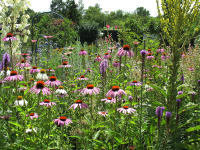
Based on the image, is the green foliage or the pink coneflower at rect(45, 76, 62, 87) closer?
the pink coneflower at rect(45, 76, 62, 87)

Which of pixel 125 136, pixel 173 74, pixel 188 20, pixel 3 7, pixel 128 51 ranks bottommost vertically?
pixel 125 136

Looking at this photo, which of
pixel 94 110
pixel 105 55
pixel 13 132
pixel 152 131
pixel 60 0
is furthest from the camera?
pixel 60 0

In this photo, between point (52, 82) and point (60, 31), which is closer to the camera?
point (52, 82)

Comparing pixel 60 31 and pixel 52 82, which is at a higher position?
pixel 60 31

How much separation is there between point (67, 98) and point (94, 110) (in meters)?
0.74

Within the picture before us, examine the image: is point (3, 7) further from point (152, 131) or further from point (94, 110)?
point (152, 131)

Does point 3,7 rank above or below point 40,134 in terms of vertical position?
above

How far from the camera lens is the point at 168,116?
169 cm

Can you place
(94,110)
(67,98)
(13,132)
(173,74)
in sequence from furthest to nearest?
(67,98)
(94,110)
(13,132)
(173,74)

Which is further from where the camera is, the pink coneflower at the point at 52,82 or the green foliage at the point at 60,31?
the green foliage at the point at 60,31

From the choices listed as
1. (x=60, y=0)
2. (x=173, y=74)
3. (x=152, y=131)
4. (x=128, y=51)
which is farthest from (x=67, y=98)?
(x=60, y=0)

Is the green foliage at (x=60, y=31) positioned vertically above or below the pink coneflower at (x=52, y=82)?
above

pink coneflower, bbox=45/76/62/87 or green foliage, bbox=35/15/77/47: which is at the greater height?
green foliage, bbox=35/15/77/47

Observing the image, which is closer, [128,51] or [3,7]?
[128,51]
